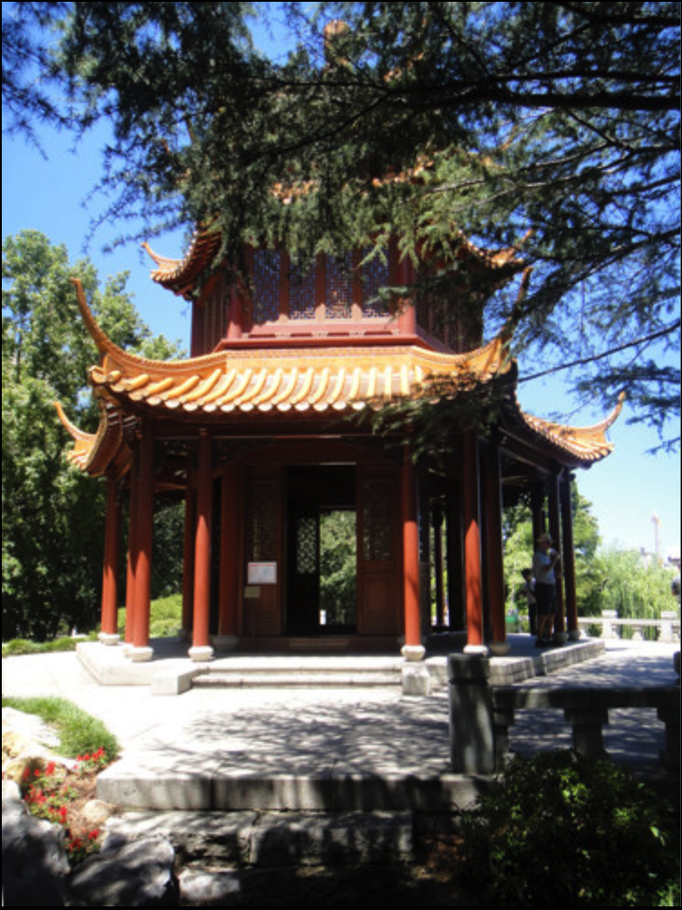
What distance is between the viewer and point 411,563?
28.3 ft

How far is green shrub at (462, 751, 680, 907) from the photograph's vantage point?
321 centimetres

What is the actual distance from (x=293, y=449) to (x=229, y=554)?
1.65 m

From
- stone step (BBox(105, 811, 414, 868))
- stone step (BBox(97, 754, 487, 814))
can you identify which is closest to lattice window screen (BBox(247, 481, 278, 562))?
stone step (BBox(97, 754, 487, 814))

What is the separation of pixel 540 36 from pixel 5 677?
9.73m

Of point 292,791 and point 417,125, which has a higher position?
point 417,125

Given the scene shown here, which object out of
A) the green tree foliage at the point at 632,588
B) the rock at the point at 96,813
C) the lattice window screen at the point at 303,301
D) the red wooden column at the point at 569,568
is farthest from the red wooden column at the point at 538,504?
the green tree foliage at the point at 632,588

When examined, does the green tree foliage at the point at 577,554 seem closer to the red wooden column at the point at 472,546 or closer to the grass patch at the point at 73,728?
the red wooden column at the point at 472,546

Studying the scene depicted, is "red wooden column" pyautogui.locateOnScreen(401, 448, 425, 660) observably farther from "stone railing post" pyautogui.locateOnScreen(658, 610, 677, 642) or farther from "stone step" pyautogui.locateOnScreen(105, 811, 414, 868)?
"stone railing post" pyautogui.locateOnScreen(658, 610, 677, 642)

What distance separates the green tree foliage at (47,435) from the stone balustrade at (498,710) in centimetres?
1626

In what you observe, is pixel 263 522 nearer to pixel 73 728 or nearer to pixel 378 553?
pixel 378 553

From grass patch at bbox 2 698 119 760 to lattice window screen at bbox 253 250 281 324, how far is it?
572 cm

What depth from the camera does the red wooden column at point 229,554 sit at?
995cm

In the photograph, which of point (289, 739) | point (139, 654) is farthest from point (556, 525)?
point (289, 739)

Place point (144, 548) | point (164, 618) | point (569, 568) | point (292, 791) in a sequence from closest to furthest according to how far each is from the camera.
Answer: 1. point (292, 791)
2. point (144, 548)
3. point (569, 568)
4. point (164, 618)
